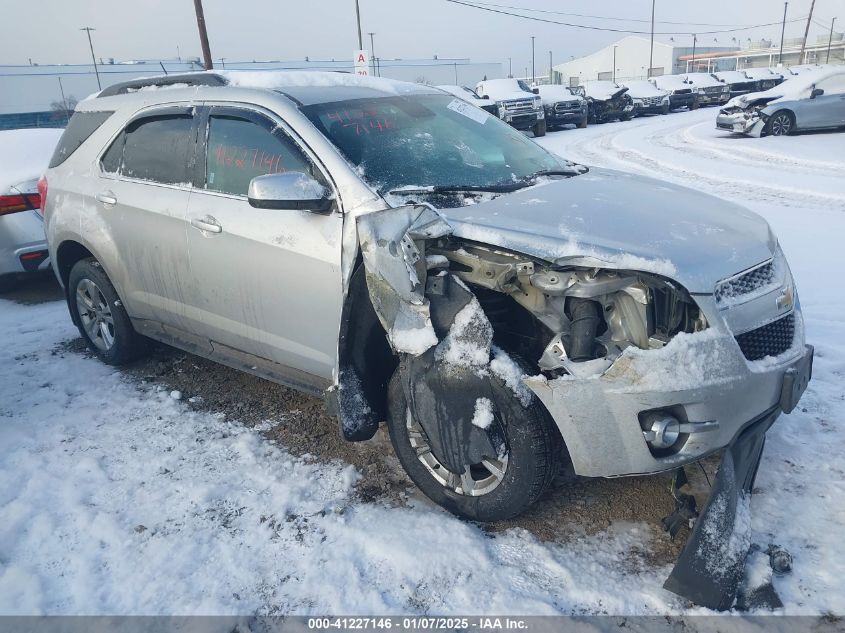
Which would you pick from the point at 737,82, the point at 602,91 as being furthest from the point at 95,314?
the point at 737,82

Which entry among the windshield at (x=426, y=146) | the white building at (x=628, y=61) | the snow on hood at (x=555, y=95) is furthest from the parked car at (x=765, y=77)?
the white building at (x=628, y=61)

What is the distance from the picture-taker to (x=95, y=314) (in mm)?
4801

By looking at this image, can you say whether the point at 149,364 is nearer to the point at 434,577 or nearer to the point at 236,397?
the point at 236,397

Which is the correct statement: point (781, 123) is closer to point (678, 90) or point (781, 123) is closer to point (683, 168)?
point (683, 168)

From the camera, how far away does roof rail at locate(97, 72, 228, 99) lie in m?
3.83

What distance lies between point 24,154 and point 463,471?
6553 mm

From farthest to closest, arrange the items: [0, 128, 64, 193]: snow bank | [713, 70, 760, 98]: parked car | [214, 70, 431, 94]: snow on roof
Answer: [713, 70, 760, 98]: parked car
[0, 128, 64, 193]: snow bank
[214, 70, 431, 94]: snow on roof

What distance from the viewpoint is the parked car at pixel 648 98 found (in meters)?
25.4

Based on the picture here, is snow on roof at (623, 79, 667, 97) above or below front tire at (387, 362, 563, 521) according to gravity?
below

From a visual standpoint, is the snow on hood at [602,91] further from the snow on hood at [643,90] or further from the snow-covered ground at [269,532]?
the snow-covered ground at [269,532]

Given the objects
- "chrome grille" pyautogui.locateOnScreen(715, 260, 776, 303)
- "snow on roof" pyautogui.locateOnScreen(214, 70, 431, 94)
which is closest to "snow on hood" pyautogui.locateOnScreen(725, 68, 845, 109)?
"snow on roof" pyautogui.locateOnScreen(214, 70, 431, 94)

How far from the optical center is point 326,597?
2518 mm

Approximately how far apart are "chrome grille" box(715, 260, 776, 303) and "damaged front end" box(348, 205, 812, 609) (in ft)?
0.29

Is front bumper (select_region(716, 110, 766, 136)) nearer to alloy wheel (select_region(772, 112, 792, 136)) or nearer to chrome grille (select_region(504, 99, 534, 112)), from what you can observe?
alloy wheel (select_region(772, 112, 792, 136))
